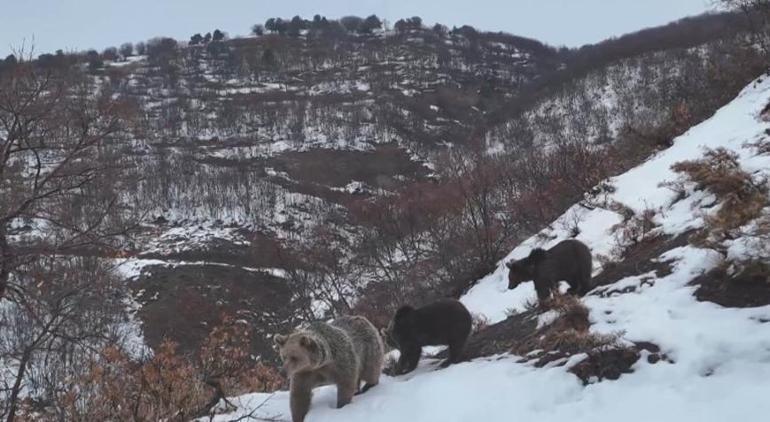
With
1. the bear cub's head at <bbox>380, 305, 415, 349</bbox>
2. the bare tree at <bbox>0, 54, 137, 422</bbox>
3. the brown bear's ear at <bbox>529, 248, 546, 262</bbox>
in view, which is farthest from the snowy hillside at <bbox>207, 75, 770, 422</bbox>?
the bare tree at <bbox>0, 54, 137, 422</bbox>

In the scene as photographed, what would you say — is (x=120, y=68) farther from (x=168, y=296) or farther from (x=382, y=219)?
(x=382, y=219)

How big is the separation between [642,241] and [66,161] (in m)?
8.10

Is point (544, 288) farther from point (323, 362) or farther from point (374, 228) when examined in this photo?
point (374, 228)

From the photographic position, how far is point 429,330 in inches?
258

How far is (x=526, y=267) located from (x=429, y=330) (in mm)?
2191

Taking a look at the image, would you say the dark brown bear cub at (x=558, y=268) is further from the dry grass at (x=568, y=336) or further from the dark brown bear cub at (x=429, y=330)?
the dark brown bear cub at (x=429, y=330)

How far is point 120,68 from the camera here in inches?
5236

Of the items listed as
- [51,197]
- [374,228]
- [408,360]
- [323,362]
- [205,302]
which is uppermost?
[51,197]

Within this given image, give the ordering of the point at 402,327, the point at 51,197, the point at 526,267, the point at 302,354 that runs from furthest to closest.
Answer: the point at 51,197
the point at 526,267
the point at 402,327
the point at 302,354

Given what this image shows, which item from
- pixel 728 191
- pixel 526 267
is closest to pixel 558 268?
pixel 526 267

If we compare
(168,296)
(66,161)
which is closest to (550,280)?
(66,161)

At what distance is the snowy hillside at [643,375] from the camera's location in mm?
3766

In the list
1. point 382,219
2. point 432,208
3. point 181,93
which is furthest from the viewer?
point 181,93

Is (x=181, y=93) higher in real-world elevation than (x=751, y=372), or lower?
higher
